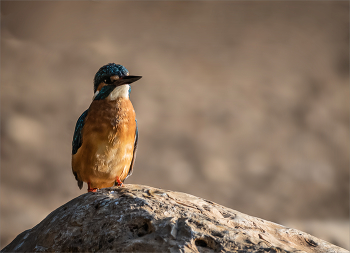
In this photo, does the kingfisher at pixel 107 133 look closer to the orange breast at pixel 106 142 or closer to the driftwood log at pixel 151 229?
the orange breast at pixel 106 142

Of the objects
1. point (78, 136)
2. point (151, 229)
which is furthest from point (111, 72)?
point (151, 229)

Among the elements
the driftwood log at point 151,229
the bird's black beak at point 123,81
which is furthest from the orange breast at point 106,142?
the driftwood log at point 151,229

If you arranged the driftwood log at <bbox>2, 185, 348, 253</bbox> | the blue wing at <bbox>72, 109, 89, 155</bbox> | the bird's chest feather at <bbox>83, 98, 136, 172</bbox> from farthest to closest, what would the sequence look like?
the blue wing at <bbox>72, 109, 89, 155</bbox>, the bird's chest feather at <bbox>83, 98, 136, 172</bbox>, the driftwood log at <bbox>2, 185, 348, 253</bbox>

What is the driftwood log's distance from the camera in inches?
58.2

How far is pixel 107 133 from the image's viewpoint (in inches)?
87.3

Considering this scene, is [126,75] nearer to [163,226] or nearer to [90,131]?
[90,131]

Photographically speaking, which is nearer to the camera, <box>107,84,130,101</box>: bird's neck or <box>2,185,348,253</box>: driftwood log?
<box>2,185,348,253</box>: driftwood log

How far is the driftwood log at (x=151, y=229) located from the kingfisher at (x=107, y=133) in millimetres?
368

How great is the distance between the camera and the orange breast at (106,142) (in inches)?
87.6

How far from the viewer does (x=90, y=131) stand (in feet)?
7.40

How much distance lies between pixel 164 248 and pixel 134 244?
0.49 ft

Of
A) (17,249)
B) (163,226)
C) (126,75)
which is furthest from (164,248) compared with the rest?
(126,75)

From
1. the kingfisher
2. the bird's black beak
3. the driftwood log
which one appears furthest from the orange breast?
the driftwood log

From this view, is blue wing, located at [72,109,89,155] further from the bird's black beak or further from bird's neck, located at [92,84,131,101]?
the bird's black beak
